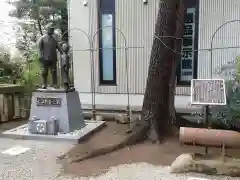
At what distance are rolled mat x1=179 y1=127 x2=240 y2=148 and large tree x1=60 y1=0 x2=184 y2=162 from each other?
1.74 meters

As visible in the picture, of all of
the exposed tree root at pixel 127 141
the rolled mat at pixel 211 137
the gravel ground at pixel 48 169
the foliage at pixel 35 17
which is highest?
the foliage at pixel 35 17

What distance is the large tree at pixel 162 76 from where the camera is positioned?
688 centimetres

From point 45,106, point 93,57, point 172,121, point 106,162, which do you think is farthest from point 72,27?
point 106,162

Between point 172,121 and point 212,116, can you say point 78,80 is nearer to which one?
point 172,121

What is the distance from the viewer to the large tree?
6879 millimetres

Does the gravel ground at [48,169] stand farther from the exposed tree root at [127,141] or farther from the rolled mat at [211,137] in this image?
the rolled mat at [211,137]

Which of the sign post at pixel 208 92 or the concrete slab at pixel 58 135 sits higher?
the sign post at pixel 208 92

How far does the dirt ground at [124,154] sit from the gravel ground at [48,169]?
23cm

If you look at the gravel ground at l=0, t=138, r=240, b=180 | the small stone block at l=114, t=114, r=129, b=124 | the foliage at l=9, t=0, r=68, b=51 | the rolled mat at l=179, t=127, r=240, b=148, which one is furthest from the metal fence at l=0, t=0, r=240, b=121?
the rolled mat at l=179, t=127, r=240, b=148

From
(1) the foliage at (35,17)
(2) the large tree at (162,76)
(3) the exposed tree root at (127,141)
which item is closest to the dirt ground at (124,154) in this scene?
(3) the exposed tree root at (127,141)

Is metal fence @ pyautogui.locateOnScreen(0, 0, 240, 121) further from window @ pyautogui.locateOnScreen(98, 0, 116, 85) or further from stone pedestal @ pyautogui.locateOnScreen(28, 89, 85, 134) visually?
stone pedestal @ pyautogui.locateOnScreen(28, 89, 85, 134)

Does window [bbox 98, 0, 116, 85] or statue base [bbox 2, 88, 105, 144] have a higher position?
window [bbox 98, 0, 116, 85]

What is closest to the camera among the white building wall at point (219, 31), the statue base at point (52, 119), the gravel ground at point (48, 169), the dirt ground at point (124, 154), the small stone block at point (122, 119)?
the gravel ground at point (48, 169)

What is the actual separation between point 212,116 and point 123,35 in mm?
4338
